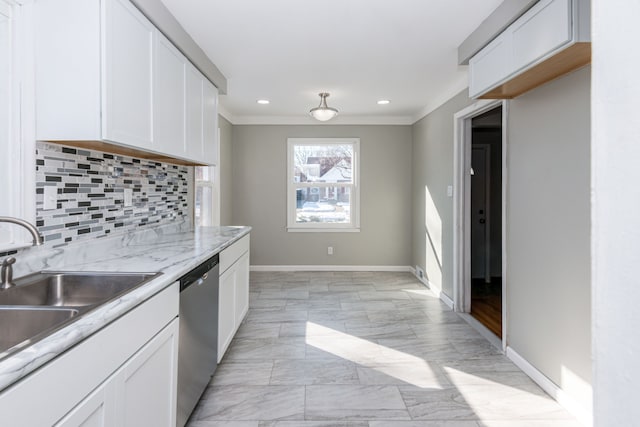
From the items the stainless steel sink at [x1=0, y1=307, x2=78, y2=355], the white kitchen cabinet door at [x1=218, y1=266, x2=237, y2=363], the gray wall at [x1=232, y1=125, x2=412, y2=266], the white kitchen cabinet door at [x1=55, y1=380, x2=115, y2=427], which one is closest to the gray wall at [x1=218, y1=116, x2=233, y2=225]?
the gray wall at [x1=232, y1=125, x2=412, y2=266]

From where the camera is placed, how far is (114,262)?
183 centimetres

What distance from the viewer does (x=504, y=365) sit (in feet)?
8.59

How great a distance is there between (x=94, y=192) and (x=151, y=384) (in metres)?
1.17

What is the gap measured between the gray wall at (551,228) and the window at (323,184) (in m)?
3.08

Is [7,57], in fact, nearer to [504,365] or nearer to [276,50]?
[276,50]

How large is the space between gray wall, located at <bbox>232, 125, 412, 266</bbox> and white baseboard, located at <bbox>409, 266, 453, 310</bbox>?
1.26 feet

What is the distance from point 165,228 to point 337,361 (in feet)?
5.51

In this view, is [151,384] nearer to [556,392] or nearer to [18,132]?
[18,132]

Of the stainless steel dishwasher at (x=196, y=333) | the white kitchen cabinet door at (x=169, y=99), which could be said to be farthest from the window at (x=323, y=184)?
the stainless steel dishwasher at (x=196, y=333)

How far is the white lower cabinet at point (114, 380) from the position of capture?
84cm

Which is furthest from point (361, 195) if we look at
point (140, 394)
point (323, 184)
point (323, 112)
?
point (140, 394)

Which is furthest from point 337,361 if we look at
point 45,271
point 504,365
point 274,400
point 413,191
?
point 413,191

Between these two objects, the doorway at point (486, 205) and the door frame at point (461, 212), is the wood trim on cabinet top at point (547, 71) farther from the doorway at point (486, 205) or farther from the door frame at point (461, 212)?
the doorway at point (486, 205)

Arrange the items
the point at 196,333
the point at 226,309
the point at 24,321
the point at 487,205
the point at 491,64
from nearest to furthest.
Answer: the point at 24,321
the point at 196,333
the point at 491,64
the point at 226,309
the point at 487,205
